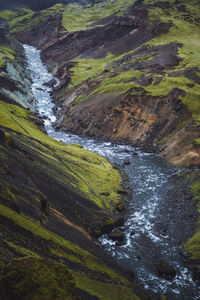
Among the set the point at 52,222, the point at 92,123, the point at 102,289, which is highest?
the point at 52,222

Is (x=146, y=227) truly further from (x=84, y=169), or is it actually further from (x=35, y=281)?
(x=35, y=281)

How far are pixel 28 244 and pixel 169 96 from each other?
175 feet

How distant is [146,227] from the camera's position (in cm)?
3159

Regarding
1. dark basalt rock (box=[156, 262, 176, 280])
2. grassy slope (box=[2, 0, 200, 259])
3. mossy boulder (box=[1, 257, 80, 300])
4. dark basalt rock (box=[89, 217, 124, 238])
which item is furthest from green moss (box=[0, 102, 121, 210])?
mossy boulder (box=[1, 257, 80, 300])

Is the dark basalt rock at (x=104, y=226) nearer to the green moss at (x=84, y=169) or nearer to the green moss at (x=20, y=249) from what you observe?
the green moss at (x=84, y=169)

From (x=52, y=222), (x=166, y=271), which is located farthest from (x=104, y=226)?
(x=166, y=271)

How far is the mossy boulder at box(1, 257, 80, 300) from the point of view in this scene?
1188 cm

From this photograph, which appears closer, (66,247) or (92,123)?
(66,247)

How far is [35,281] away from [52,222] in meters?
12.1

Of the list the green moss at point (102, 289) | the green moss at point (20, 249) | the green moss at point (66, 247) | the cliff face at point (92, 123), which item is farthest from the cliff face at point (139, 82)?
the green moss at point (20, 249)

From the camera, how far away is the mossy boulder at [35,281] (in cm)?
1188

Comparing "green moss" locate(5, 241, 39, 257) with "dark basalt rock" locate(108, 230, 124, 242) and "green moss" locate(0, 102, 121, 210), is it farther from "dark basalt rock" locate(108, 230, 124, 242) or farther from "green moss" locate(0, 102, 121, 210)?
"green moss" locate(0, 102, 121, 210)

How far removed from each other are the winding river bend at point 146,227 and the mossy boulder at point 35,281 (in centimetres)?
1288

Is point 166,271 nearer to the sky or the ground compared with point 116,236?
nearer to the ground
